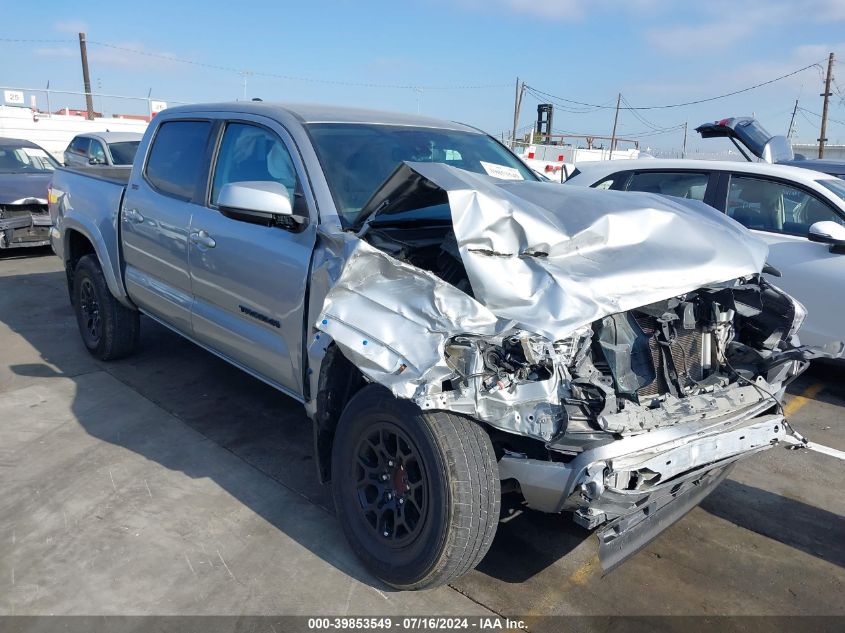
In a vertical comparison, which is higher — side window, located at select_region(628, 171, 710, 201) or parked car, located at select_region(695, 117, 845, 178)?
parked car, located at select_region(695, 117, 845, 178)

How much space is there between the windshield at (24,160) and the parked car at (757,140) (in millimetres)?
9702

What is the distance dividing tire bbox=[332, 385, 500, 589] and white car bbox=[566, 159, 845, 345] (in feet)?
12.4

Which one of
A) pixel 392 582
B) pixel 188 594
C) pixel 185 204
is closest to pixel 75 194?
pixel 185 204

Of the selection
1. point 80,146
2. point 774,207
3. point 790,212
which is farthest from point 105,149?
point 790,212

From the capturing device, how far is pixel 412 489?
269 centimetres

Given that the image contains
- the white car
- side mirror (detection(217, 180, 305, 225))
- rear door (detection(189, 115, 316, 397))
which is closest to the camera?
side mirror (detection(217, 180, 305, 225))

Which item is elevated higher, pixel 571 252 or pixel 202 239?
pixel 571 252

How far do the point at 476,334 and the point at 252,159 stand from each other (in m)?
2.08

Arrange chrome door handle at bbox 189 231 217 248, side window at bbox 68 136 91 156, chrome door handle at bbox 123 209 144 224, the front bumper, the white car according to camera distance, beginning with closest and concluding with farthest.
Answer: chrome door handle at bbox 189 231 217 248, chrome door handle at bbox 123 209 144 224, the white car, the front bumper, side window at bbox 68 136 91 156

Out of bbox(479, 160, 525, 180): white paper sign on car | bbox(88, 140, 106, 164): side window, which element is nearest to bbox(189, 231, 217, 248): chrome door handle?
bbox(479, 160, 525, 180): white paper sign on car

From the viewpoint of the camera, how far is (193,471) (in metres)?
3.86

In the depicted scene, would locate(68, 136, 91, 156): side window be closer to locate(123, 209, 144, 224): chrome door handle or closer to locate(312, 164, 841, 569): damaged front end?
locate(123, 209, 144, 224): chrome door handle

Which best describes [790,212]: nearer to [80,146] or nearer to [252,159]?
[252,159]

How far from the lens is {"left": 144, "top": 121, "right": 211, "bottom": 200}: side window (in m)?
4.24
